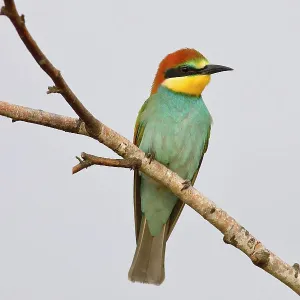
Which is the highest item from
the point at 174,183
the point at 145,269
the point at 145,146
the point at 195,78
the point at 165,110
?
the point at 195,78

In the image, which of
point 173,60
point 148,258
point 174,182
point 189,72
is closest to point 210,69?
point 189,72

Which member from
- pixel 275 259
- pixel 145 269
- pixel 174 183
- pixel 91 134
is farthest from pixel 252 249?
pixel 145 269

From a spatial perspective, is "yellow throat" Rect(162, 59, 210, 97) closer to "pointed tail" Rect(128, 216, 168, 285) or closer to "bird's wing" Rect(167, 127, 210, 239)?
"bird's wing" Rect(167, 127, 210, 239)

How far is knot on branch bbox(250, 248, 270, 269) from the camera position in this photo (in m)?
3.84

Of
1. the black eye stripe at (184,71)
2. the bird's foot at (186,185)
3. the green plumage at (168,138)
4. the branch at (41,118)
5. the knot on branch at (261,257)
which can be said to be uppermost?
the black eye stripe at (184,71)

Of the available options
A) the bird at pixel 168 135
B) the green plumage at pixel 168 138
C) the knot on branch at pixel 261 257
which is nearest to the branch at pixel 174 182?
the knot on branch at pixel 261 257

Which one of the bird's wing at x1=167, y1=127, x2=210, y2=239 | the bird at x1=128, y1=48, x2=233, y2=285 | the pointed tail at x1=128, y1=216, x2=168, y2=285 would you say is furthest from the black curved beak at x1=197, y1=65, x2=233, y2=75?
the pointed tail at x1=128, y1=216, x2=168, y2=285

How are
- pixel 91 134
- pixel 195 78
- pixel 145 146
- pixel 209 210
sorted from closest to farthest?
1. pixel 91 134
2. pixel 209 210
3. pixel 145 146
4. pixel 195 78

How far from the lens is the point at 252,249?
12.8 feet

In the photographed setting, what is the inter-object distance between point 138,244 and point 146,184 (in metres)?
0.50

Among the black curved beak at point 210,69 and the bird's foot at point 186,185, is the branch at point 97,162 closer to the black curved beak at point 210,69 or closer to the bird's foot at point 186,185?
the bird's foot at point 186,185

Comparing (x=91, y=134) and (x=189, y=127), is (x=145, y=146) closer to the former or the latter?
(x=189, y=127)

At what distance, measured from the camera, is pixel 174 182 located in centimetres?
420

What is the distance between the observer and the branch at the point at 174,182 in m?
3.57
